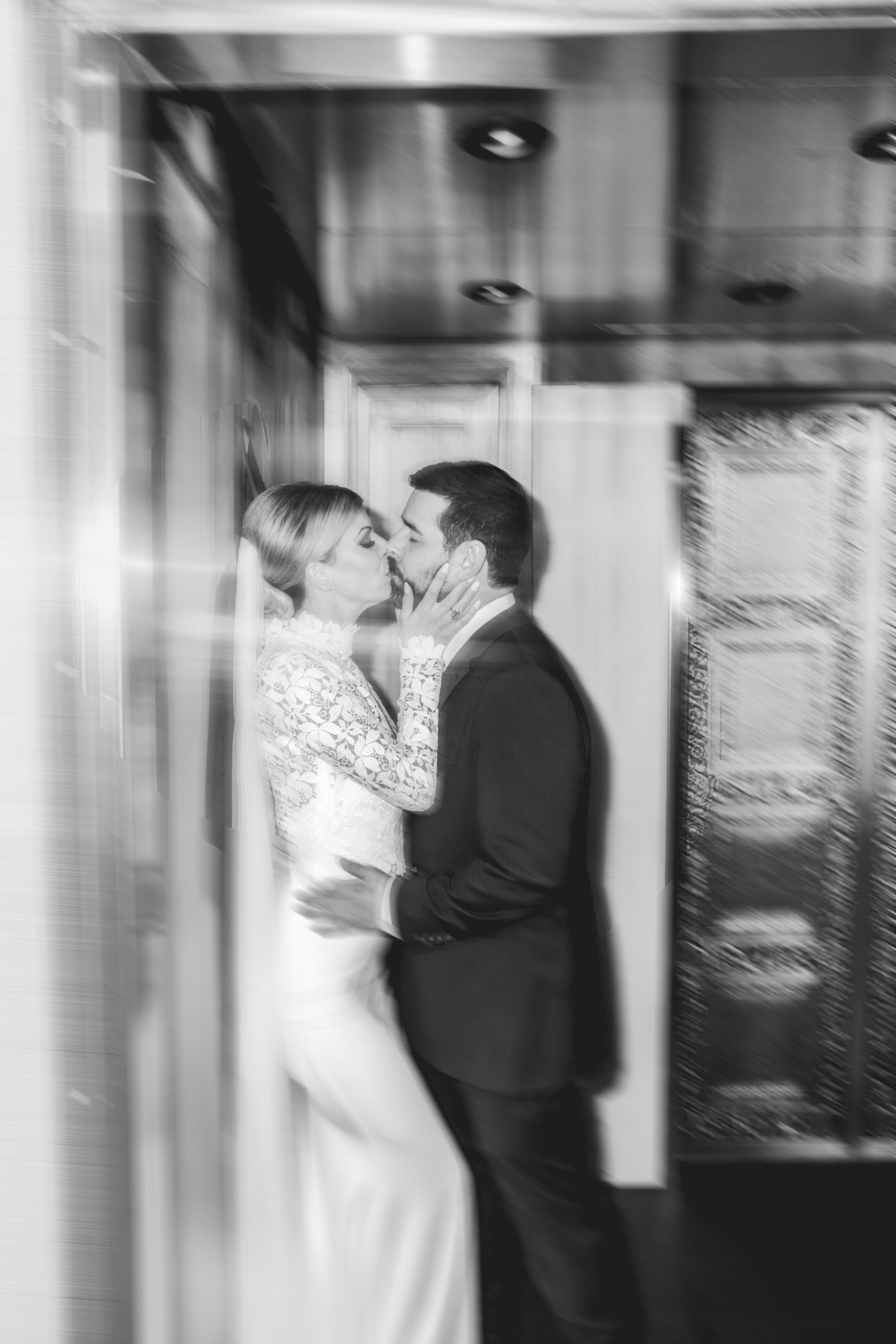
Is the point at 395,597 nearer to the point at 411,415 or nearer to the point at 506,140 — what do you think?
the point at 411,415

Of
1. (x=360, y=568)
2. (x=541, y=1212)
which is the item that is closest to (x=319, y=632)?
(x=360, y=568)

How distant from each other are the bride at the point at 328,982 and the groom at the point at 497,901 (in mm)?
19

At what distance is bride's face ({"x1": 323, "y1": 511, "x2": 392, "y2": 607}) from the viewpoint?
0.66m

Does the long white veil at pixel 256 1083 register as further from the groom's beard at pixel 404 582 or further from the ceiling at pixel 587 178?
the ceiling at pixel 587 178

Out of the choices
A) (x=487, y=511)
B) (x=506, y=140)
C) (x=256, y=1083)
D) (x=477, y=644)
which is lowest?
(x=256, y=1083)

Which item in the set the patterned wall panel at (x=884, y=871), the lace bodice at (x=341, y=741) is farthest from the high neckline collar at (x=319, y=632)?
the patterned wall panel at (x=884, y=871)

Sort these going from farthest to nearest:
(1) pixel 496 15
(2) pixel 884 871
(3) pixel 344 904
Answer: (2) pixel 884 871, (3) pixel 344 904, (1) pixel 496 15

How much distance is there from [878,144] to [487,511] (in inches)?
17.0

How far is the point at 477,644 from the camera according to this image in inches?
26.4

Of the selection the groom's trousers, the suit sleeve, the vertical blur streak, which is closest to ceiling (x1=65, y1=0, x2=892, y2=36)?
the vertical blur streak

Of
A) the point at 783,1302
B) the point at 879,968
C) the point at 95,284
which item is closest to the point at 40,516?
the point at 95,284

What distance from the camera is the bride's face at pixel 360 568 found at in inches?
26.0

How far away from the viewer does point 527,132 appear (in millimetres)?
677

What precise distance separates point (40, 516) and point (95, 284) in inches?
7.2
